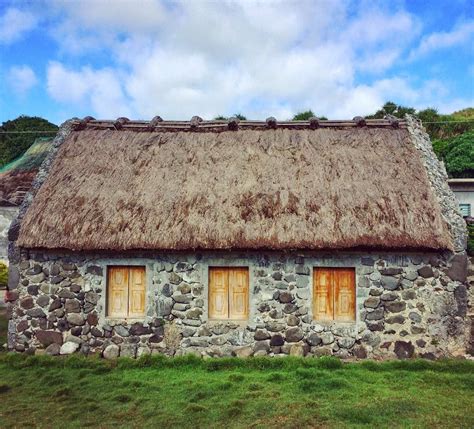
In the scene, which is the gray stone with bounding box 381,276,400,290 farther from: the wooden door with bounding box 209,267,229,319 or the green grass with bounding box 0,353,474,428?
the wooden door with bounding box 209,267,229,319

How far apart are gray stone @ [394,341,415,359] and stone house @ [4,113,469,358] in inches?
0.8

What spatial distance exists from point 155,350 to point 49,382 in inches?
80.7

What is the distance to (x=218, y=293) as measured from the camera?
9367 mm

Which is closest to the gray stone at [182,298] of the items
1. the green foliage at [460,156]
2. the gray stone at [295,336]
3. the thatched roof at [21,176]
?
the gray stone at [295,336]

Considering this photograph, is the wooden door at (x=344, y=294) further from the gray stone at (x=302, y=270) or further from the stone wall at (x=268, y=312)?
the gray stone at (x=302, y=270)

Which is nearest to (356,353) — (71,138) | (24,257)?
(24,257)

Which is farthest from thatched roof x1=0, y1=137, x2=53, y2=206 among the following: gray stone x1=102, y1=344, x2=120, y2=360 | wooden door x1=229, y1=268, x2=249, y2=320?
wooden door x1=229, y1=268, x2=249, y2=320

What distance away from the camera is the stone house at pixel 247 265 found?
902 cm

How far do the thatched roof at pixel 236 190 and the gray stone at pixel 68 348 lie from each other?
1.99 meters

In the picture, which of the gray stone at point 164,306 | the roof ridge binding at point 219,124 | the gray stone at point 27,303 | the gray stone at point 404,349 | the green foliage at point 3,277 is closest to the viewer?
the gray stone at point 404,349

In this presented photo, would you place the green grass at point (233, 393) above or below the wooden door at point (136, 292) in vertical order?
below

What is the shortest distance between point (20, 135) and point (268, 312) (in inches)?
1496

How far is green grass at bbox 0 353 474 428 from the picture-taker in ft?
20.8

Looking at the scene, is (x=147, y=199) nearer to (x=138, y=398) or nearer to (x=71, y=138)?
(x=71, y=138)
